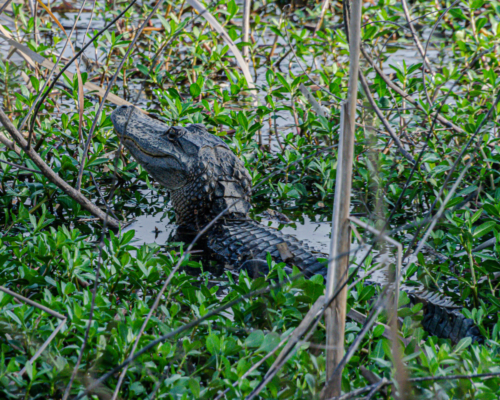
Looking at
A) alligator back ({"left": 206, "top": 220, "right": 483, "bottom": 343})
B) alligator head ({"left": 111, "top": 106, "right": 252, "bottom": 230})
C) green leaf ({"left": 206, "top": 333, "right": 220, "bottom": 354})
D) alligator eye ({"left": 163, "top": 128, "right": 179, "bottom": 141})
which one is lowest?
alligator back ({"left": 206, "top": 220, "right": 483, "bottom": 343})

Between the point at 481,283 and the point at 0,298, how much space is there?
2083mm

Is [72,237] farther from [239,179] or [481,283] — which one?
[481,283]

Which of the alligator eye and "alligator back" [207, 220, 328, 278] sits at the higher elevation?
the alligator eye

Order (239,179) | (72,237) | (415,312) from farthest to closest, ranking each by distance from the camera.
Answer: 1. (239,179)
2. (72,237)
3. (415,312)

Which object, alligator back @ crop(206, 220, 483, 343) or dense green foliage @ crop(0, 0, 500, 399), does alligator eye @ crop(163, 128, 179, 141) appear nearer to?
dense green foliage @ crop(0, 0, 500, 399)

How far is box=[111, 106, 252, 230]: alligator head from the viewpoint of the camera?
3.55 metres

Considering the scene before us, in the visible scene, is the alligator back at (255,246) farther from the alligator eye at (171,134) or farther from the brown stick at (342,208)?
the brown stick at (342,208)

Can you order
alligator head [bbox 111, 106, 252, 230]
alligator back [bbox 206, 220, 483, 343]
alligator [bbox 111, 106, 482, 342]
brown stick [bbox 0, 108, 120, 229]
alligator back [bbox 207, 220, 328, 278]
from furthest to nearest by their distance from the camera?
alligator head [bbox 111, 106, 252, 230]
alligator [bbox 111, 106, 482, 342]
alligator back [bbox 207, 220, 328, 278]
brown stick [bbox 0, 108, 120, 229]
alligator back [bbox 206, 220, 483, 343]

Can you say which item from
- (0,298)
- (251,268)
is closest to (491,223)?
(251,268)

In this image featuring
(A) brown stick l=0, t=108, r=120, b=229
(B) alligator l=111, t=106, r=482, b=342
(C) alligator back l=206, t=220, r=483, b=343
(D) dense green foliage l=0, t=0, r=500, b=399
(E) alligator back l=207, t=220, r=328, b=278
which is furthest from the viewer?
(B) alligator l=111, t=106, r=482, b=342

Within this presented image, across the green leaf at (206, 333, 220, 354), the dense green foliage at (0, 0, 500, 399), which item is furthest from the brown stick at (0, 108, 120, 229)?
the green leaf at (206, 333, 220, 354)

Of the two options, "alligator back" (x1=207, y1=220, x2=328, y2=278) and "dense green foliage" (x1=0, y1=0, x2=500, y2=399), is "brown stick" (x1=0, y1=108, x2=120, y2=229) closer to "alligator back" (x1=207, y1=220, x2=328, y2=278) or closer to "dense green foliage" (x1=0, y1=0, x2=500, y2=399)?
"dense green foliage" (x1=0, y1=0, x2=500, y2=399)

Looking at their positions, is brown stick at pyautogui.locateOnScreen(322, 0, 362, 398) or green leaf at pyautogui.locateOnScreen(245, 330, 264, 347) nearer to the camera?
brown stick at pyautogui.locateOnScreen(322, 0, 362, 398)

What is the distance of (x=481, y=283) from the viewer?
8.61 ft
